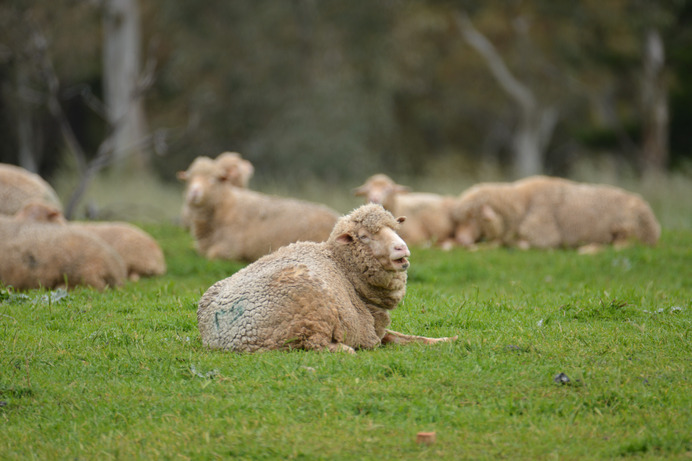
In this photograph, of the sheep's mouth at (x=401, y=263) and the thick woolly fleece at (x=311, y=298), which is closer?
the thick woolly fleece at (x=311, y=298)

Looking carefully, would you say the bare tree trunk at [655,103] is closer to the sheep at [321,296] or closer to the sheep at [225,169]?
the sheep at [225,169]

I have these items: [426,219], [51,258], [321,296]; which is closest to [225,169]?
[426,219]

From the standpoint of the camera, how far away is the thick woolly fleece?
628 centimetres

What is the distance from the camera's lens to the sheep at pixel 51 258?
31.8ft

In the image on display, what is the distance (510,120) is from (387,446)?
40730 mm

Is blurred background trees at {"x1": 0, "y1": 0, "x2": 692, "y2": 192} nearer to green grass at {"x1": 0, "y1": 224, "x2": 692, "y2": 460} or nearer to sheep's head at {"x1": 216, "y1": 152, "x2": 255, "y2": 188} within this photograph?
sheep's head at {"x1": 216, "y1": 152, "x2": 255, "y2": 188}

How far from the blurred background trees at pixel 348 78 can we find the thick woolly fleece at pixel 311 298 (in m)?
21.2

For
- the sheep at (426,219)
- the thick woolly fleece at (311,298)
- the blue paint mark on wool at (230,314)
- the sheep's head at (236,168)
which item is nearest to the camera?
the thick woolly fleece at (311,298)

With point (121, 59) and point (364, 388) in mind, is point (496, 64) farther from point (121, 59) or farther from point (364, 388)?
point (364, 388)

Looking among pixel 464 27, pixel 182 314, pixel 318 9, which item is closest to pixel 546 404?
pixel 182 314

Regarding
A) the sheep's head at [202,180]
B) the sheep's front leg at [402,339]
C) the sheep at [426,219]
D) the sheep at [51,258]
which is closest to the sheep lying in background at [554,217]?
the sheep at [426,219]

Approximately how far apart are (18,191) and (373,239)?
8020 mm

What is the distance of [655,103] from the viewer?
31.1 m

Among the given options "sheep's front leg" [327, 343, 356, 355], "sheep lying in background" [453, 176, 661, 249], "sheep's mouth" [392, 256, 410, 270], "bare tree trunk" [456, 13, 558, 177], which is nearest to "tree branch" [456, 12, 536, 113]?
"bare tree trunk" [456, 13, 558, 177]
